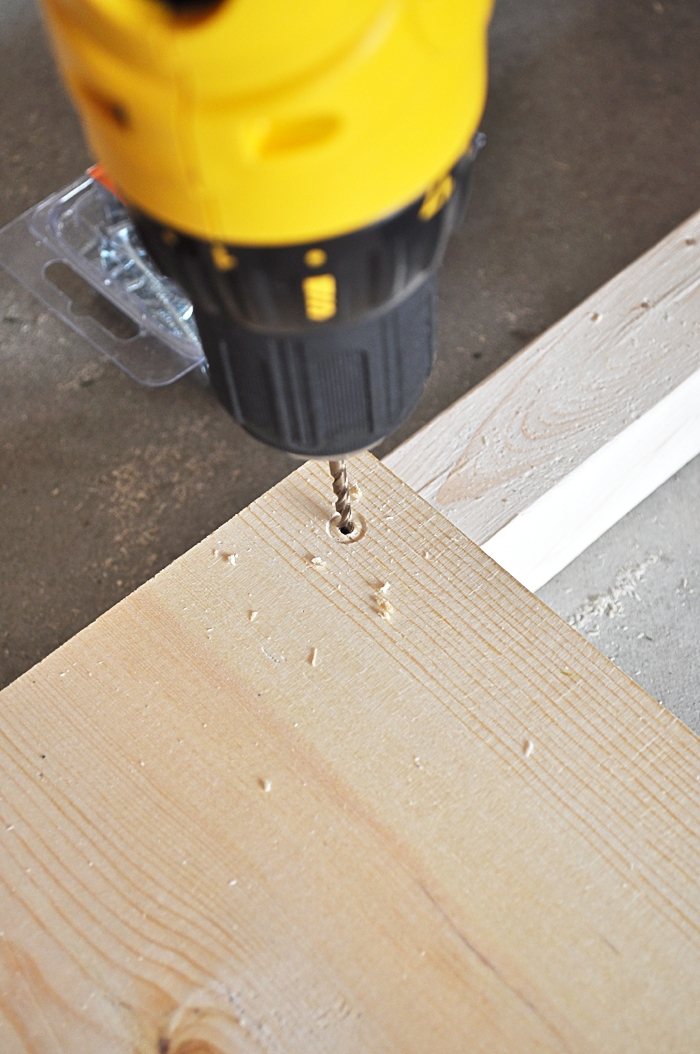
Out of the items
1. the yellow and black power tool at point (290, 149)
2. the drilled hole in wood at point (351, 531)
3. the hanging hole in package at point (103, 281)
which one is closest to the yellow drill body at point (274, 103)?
the yellow and black power tool at point (290, 149)

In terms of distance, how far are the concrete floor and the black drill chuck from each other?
2.55 ft

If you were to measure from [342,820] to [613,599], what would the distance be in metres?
0.66

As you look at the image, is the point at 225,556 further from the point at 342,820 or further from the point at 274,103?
the point at 274,103

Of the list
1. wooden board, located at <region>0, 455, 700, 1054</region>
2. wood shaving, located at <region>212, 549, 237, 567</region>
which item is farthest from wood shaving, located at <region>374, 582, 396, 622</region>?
wood shaving, located at <region>212, 549, 237, 567</region>

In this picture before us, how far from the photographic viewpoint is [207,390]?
4.96 ft

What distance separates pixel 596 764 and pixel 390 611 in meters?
0.20

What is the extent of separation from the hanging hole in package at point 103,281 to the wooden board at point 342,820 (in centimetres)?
76

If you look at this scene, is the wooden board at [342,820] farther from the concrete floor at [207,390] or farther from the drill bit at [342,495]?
the concrete floor at [207,390]

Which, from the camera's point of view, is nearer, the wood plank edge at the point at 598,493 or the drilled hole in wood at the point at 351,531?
the drilled hole in wood at the point at 351,531

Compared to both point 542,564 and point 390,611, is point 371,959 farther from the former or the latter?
point 542,564

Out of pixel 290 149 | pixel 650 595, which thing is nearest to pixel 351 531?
pixel 290 149

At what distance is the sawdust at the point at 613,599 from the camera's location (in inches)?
48.9

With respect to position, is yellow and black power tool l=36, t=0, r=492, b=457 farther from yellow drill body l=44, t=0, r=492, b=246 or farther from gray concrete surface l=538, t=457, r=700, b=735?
gray concrete surface l=538, t=457, r=700, b=735

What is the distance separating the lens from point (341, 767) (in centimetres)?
73
